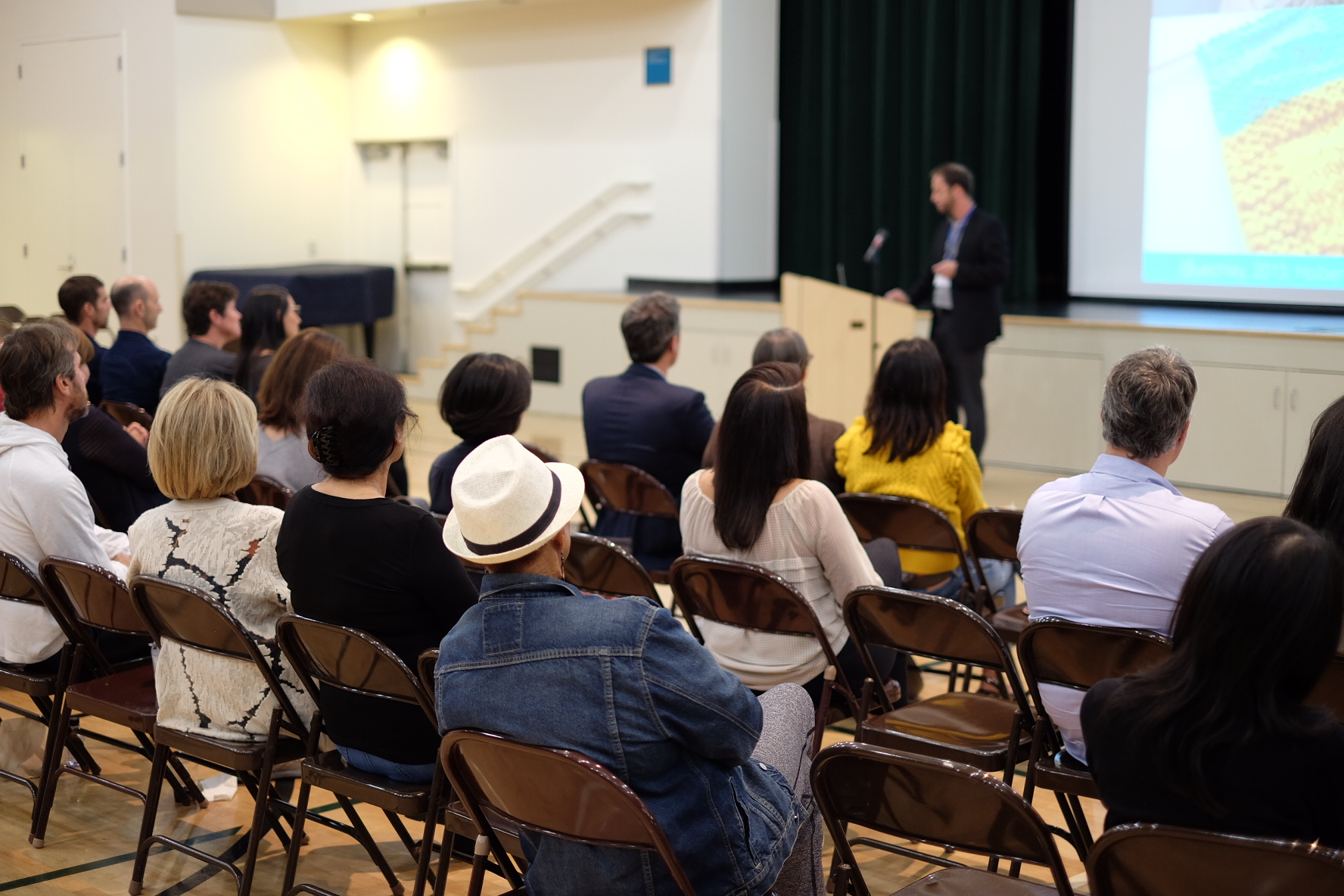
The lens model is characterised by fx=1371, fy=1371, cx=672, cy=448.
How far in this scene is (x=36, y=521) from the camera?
11.0ft

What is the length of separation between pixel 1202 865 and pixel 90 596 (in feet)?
8.05

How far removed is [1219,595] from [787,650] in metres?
1.57

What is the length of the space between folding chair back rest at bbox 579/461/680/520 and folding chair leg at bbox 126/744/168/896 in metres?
1.70

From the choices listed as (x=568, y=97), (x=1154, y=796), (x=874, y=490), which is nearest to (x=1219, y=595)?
(x=1154, y=796)

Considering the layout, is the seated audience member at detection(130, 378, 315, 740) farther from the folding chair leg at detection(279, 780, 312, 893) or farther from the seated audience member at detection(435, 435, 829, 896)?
the seated audience member at detection(435, 435, 829, 896)

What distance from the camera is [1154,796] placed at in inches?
70.7

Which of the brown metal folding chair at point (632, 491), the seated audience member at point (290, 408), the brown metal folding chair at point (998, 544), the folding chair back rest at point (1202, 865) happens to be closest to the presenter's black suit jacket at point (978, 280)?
the brown metal folding chair at point (632, 491)

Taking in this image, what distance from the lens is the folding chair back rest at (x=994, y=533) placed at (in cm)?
363

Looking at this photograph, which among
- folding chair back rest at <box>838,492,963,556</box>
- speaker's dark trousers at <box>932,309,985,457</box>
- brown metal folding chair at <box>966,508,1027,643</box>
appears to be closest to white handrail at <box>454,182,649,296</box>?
speaker's dark trousers at <box>932,309,985,457</box>

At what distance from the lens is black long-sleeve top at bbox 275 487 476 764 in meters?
2.64

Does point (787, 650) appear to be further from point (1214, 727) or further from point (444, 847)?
point (1214, 727)

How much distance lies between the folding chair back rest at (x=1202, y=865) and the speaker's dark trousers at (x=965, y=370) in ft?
19.7

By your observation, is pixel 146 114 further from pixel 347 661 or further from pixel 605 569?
pixel 347 661

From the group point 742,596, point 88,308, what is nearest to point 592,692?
point 742,596
